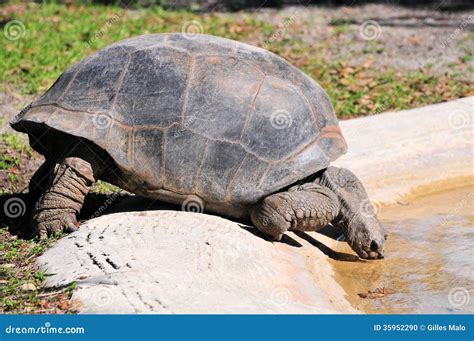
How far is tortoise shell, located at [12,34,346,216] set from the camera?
6691 millimetres

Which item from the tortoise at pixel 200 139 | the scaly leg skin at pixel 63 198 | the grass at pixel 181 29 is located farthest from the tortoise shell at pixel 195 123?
the grass at pixel 181 29

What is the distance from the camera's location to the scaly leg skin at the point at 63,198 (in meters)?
6.81

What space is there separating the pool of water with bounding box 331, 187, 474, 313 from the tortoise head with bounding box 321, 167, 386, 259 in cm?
14

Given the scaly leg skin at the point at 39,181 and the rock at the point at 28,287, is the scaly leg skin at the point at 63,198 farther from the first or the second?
the rock at the point at 28,287

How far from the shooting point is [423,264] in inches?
271

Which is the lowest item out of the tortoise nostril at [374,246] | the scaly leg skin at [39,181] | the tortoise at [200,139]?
the tortoise nostril at [374,246]

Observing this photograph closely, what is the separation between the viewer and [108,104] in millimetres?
6773

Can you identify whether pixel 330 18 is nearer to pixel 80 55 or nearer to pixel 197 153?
pixel 80 55

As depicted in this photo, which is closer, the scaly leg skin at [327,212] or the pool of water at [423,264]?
the pool of water at [423,264]

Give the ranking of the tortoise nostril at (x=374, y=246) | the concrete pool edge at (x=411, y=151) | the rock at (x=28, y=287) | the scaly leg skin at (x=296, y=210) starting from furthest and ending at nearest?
the concrete pool edge at (x=411, y=151) → the tortoise nostril at (x=374, y=246) → the scaly leg skin at (x=296, y=210) → the rock at (x=28, y=287)

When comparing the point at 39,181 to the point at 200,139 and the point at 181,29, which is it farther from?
the point at 181,29

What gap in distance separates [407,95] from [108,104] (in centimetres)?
567

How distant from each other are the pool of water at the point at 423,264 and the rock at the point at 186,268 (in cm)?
27

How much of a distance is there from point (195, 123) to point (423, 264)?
87.1 inches
